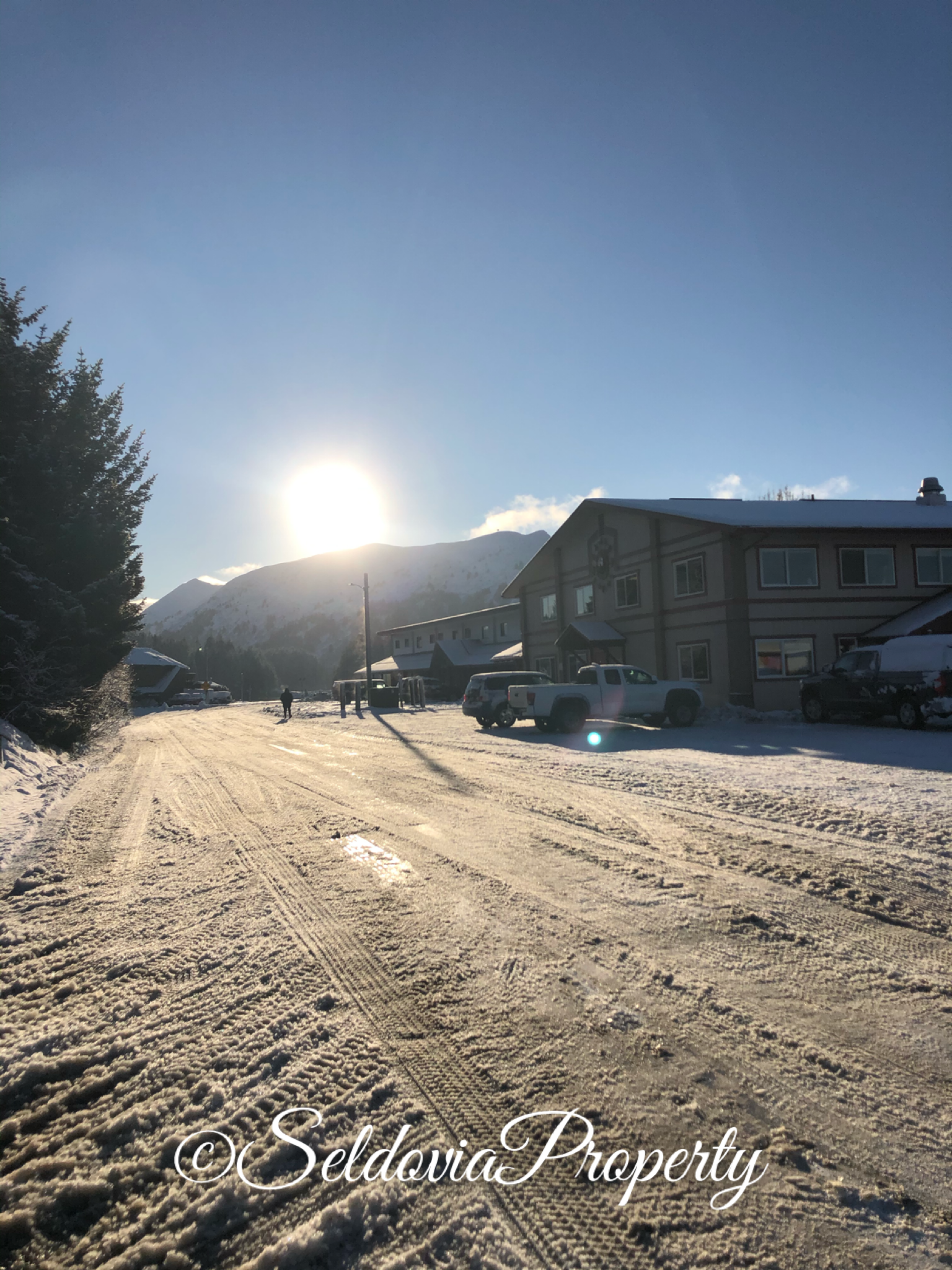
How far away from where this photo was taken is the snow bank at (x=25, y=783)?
27.8 feet

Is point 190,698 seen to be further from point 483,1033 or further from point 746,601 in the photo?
point 483,1033

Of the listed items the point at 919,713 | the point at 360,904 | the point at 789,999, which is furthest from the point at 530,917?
the point at 919,713

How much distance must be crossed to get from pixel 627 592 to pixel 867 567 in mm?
9923

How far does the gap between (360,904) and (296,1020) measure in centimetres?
180

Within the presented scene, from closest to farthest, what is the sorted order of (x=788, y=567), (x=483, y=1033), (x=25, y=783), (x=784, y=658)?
(x=483, y=1033) → (x=25, y=783) → (x=784, y=658) → (x=788, y=567)

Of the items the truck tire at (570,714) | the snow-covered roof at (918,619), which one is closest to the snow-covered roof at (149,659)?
the truck tire at (570,714)

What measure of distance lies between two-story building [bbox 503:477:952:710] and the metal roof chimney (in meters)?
0.42

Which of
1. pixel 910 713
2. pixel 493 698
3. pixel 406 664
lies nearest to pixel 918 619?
pixel 910 713

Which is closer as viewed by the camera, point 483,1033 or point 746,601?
point 483,1033

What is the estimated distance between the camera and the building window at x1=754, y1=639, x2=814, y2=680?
26.4 metres

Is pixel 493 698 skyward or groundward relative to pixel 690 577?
groundward

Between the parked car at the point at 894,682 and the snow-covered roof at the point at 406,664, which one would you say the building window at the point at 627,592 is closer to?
the parked car at the point at 894,682

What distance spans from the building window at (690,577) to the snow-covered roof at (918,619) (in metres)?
6.63

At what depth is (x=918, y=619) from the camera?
26312 millimetres
